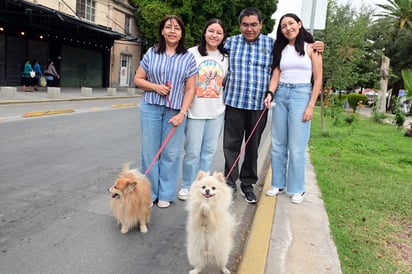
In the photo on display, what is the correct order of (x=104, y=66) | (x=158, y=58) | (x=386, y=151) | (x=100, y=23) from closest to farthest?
(x=158, y=58) → (x=386, y=151) → (x=100, y=23) → (x=104, y=66)

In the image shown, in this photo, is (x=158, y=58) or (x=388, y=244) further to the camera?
(x=158, y=58)

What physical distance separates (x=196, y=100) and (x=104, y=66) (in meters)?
28.9

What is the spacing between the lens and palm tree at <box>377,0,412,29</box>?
116 feet

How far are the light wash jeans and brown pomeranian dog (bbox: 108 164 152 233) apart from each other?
0.60m

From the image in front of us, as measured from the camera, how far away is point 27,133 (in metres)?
8.77

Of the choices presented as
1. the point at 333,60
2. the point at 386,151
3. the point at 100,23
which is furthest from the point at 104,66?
the point at 386,151

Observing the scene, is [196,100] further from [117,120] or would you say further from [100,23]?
[100,23]

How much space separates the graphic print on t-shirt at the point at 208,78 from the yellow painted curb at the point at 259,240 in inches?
58.8

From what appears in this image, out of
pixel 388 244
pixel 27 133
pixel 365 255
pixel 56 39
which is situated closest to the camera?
pixel 365 255

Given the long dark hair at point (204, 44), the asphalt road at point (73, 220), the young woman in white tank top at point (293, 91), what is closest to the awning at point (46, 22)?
the asphalt road at point (73, 220)

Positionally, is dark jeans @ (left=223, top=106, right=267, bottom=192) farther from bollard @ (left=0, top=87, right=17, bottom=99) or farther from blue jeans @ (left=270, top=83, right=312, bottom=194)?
bollard @ (left=0, top=87, right=17, bottom=99)

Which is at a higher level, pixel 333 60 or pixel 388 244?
pixel 333 60

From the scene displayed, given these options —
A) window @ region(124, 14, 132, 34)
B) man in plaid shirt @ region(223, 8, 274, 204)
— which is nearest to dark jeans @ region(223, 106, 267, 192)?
man in plaid shirt @ region(223, 8, 274, 204)

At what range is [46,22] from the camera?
22.3 m
